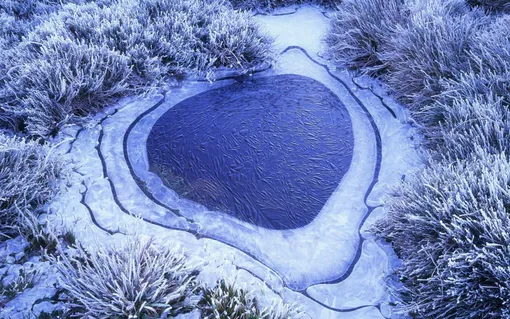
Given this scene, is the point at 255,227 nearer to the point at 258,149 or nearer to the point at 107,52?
the point at 258,149

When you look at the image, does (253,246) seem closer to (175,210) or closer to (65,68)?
(175,210)

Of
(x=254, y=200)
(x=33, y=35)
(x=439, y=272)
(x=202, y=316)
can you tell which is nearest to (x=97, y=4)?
(x=33, y=35)

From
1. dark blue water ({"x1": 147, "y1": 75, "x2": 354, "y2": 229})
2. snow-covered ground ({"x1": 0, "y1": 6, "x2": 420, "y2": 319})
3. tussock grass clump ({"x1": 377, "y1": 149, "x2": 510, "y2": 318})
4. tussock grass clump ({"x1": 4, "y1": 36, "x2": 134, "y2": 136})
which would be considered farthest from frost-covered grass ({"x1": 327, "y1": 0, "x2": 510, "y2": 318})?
tussock grass clump ({"x1": 4, "y1": 36, "x2": 134, "y2": 136})

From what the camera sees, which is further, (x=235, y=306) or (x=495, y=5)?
(x=495, y=5)

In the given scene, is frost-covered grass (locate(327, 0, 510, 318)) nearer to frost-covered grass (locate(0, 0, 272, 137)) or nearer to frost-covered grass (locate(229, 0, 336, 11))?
frost-covered grass (locate(229, 0, 336, 11))

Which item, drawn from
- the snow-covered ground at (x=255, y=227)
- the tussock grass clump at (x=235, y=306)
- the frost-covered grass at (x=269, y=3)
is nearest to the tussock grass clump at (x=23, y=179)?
the snow-covered ground at (x=255, y=227)

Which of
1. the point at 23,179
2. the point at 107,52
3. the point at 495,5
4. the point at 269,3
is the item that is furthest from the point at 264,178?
the point at 495,5

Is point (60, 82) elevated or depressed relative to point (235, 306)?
elevated

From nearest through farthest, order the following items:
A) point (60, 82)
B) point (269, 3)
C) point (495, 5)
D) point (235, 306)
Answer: point (235, 306) < point (60, 82) < point (495, 5) < point (269, 3)
